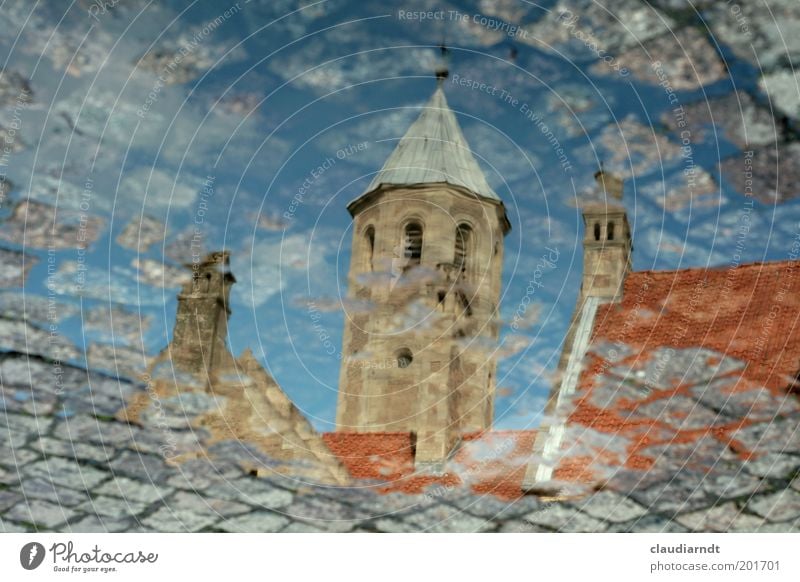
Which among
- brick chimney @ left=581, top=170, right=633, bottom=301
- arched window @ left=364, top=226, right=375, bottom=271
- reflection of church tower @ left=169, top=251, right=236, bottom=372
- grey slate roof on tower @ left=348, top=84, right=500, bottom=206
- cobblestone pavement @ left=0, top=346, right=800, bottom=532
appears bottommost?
cobblestone pavement @ left=0, top=346, right=800, bottom=532

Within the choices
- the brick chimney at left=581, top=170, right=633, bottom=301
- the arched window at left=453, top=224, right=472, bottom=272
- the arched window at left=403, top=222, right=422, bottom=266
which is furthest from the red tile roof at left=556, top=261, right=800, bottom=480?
the arched window at left=403, top=222, right=422, bottom=266

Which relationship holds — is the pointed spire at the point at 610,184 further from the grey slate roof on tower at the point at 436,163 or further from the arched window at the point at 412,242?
the arched window at the point at 412,242

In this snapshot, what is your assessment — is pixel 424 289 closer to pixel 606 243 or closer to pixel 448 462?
pixel 606 243

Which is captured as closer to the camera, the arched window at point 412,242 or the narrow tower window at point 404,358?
the narrow tower window at point 404,358

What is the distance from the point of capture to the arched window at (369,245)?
76.6 feet

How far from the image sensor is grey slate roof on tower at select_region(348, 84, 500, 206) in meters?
22.4

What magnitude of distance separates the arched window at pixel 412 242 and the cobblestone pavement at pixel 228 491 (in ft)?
29.8

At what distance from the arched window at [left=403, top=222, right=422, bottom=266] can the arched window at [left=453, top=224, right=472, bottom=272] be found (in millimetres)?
688

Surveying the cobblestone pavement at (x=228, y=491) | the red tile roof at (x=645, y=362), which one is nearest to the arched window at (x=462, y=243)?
the red tile roof at (x=645, y=362)

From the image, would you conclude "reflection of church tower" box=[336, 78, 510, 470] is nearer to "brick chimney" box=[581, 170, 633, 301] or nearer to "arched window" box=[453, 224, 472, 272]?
"arched window" box=[453, 224, 472, 272]

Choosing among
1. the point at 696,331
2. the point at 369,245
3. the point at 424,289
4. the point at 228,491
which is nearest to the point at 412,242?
the point at 369,245

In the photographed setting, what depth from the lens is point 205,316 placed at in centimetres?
1709
